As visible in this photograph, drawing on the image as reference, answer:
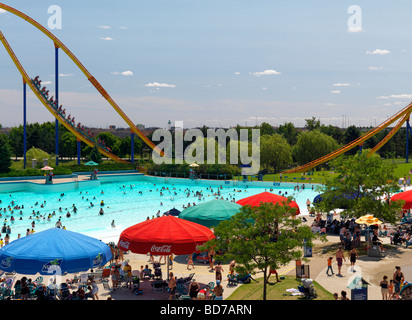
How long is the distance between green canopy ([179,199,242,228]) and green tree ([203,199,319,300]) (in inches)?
173

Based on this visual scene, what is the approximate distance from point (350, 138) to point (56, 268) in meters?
83.2

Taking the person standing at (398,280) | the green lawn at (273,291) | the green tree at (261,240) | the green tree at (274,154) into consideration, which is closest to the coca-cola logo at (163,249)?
the green tree at (261,240)

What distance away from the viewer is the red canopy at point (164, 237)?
41.7 feet

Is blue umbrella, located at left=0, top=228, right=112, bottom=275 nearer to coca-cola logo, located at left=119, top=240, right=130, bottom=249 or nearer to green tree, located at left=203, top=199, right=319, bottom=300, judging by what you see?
coca-cola logo, located at left=119, top=240, right=130, bottom=249

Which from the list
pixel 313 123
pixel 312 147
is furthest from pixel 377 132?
pixel 313 123

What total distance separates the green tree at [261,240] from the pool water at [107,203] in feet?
44.0

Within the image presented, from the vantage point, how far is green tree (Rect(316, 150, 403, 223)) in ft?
62.1

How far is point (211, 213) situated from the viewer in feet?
56.8

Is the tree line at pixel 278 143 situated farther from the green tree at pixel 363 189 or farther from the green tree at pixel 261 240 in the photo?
the green tree at pixel 261 240

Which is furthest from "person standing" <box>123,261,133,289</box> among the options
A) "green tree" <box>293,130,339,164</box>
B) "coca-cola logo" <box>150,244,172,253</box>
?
"green tree" <box>293,130,339,164</box>

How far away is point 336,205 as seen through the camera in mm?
19562
